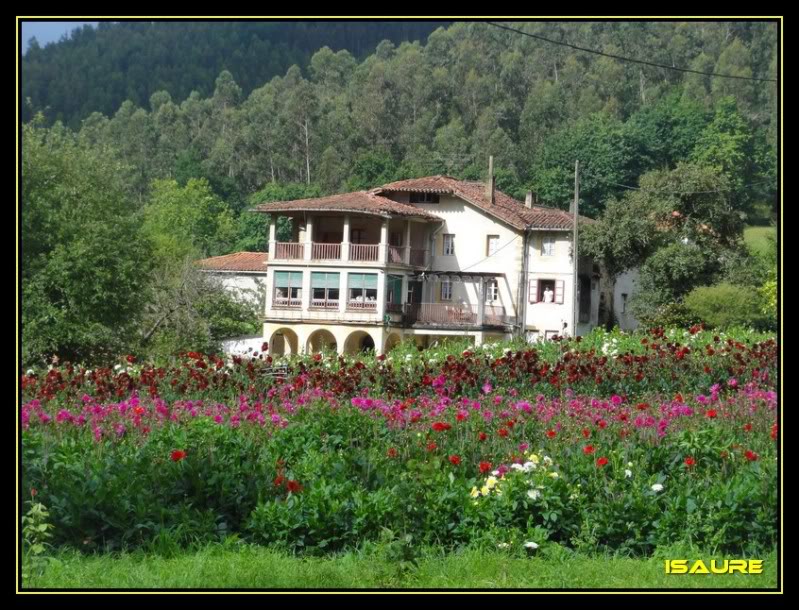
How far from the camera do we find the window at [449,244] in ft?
92.1

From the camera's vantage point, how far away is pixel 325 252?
94.4ft

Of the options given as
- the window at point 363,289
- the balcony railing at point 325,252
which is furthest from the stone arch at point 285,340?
the balcony railing at point 325,252

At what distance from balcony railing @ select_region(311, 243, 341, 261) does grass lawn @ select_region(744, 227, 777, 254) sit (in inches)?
517

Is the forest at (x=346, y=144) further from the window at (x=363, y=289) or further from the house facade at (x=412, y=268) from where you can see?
the window at (x=363, y=289)

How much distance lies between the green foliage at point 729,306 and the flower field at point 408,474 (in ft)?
51.2

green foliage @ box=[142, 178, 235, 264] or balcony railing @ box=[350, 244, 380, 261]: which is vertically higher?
green foliage @ box=[142, 178, 235, 264]

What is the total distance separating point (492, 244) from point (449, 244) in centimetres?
140

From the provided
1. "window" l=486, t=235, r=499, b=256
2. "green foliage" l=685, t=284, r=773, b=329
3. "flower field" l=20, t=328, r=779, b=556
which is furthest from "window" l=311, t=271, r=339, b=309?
"flower field" l=20, t=328, r=779, b=556

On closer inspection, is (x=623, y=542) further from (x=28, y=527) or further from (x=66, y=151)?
(x=66, y=151)

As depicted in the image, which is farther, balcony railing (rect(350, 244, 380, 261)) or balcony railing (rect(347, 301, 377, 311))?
balcony railing (rect(347, 301, 377, 311))

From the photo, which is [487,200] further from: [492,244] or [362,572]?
[362,572]

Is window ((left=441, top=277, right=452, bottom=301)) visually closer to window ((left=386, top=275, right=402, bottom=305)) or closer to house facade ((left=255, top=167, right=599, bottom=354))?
house facade ((left=255, top=167, right=599, bottom=354))

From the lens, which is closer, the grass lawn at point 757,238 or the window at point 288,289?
the window at point 288,289

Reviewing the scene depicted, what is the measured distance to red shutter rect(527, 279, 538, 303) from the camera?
3388cm
